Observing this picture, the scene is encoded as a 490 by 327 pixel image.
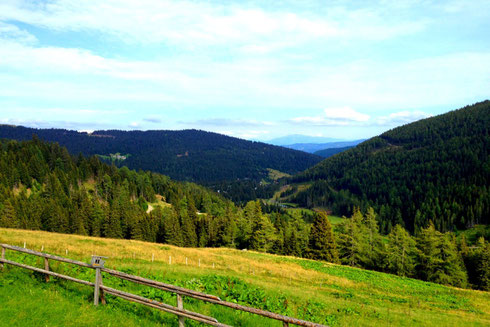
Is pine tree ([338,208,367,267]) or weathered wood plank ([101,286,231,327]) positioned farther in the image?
pine tree ([338,208,367,267])

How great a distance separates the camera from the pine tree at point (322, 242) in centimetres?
6044

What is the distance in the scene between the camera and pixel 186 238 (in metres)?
88.4

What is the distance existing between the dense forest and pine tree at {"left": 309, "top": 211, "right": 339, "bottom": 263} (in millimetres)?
216

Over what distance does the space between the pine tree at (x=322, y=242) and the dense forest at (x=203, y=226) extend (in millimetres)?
216

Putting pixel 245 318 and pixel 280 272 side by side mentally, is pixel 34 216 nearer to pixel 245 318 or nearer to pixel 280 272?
pixel 280 272

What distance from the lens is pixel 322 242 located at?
202ft

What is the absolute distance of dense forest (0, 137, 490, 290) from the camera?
204 feet

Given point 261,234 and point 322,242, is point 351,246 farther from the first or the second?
point 261,234

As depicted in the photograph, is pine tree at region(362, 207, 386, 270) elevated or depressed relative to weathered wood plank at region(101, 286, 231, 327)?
depressed

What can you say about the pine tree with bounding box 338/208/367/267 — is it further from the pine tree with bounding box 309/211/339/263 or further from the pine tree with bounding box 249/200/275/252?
the pine tree with bounding box 249/200/275/252

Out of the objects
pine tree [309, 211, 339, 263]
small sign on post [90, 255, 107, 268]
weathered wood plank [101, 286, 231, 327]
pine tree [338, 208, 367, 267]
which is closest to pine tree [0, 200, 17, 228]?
pine tree [309, 211, 339, 263]

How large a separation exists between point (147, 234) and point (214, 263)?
6220 centimetres

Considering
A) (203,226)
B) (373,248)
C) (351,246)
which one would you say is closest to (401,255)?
(373,248)

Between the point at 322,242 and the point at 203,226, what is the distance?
159ft
